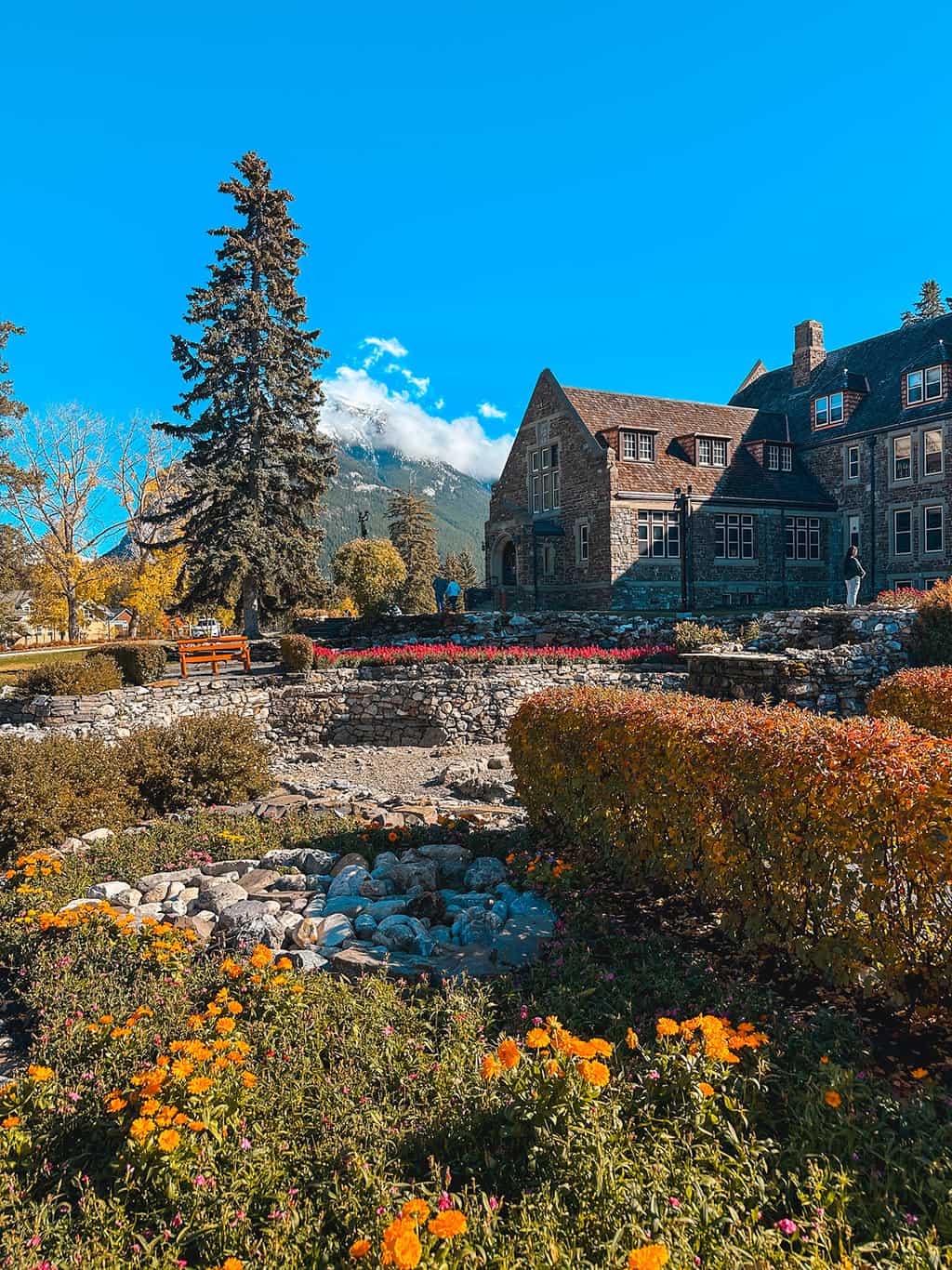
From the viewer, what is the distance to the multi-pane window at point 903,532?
104ft

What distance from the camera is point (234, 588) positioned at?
28.0m

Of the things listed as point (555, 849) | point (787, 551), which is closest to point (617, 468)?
point (787, 551)

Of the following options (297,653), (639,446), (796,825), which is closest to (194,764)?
(796,825)

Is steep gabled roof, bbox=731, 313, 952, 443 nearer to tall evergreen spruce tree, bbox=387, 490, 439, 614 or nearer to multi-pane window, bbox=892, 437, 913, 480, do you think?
multi-pane window, bbox=892, 437, 913, 480

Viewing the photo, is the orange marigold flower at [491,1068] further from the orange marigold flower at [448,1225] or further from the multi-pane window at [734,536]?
the multi-pane window at [734,536]

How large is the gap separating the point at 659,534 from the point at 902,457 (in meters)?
10.3

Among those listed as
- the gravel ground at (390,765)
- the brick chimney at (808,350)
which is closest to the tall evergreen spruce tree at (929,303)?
the brick chimney at (808,350)

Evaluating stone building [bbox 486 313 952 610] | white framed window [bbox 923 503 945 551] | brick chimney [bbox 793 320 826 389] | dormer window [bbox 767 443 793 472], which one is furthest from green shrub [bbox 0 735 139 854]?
brick chimney [bbox 793 320 826 389]

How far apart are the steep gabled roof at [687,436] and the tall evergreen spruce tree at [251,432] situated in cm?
1164

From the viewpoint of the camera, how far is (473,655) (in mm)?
18609

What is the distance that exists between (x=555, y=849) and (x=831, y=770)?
127 inches

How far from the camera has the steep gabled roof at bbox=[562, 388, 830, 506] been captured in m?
31.8

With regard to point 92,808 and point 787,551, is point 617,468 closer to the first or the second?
point 787,551

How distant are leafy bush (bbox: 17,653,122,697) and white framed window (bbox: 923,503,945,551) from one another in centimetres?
2954
